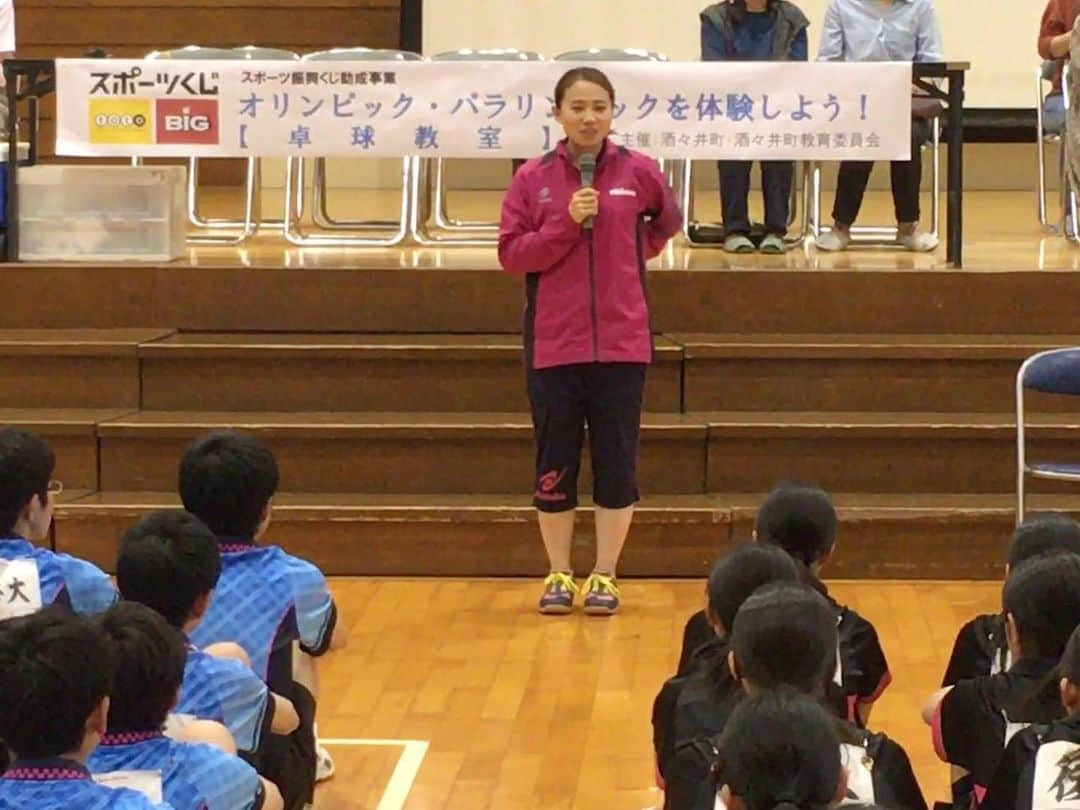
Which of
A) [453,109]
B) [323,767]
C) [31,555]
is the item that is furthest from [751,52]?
[31,555]

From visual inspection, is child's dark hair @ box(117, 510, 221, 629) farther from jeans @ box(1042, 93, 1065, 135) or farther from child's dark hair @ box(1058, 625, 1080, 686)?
jeans @ box(1042, 93, 1065, 135)

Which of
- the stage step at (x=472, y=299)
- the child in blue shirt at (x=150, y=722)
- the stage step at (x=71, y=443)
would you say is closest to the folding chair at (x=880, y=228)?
the stage step at (x=472, y=299)

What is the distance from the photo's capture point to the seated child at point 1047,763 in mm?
2262

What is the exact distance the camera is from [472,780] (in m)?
3.88

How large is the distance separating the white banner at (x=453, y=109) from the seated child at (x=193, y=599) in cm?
360

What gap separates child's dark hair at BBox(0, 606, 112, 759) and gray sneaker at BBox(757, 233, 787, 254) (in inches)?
194

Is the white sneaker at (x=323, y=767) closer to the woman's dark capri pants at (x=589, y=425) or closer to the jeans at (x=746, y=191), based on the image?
the woman's dark capri pants at (x=589, y=425)

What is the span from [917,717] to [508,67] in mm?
2796

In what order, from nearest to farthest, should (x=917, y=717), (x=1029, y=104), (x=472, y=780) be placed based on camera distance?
1. (x=472, y=780)
2. (x=917, y=717)
3. (x=1029, y=104)

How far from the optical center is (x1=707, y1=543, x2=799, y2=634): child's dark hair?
2848 mm

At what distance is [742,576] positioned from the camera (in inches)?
112

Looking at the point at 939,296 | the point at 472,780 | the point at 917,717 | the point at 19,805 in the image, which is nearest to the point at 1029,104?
the point at 939,296

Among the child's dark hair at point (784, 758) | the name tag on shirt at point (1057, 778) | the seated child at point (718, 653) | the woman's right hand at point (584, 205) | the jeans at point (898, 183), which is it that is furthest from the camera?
the jeans at point (898, 183)

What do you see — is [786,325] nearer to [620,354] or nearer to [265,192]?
[620,354]
